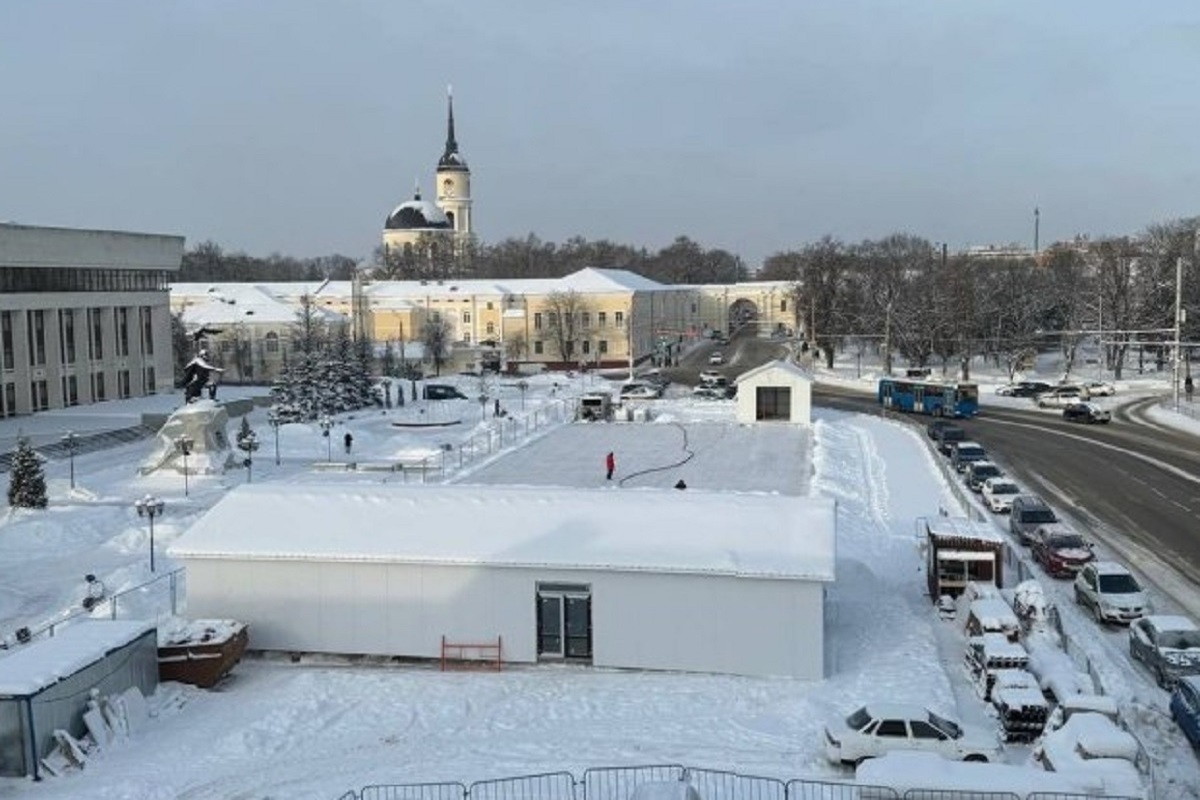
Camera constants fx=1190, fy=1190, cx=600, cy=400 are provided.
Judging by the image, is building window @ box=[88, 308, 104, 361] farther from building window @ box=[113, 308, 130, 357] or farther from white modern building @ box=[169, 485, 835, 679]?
white modern building @ box=[169, 485, 835, 679]

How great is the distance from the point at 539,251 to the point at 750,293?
40856 millimetres

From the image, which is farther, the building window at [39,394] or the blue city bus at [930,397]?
the blue city bus at [930,397]

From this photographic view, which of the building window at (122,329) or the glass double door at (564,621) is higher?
the building window at (122,329)

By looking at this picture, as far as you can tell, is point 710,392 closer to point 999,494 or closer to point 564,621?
point 999,494

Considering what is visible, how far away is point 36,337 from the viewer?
51.3 m

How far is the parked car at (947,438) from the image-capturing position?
4098 centimetres

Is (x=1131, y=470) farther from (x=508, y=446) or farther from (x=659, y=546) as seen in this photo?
(x=659, y=546)

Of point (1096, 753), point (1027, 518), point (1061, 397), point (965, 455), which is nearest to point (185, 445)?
point (1027, 518)

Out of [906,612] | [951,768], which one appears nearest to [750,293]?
[906,612]

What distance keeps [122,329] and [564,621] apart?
4647cm

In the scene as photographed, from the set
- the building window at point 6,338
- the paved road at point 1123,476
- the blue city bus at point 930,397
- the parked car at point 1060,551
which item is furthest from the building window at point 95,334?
the parked car at point 1060,551

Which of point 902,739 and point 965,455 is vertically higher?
point 965,455

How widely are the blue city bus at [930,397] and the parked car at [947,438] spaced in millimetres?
8808

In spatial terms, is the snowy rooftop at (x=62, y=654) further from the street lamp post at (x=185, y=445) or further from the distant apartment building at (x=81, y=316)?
the distant apartment building at (x=81, y=316)
